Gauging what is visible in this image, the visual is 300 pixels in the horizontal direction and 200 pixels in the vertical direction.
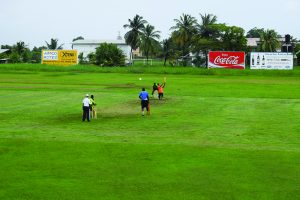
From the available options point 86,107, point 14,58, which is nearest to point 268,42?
point 14,58

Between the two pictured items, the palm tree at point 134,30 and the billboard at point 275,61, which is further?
the palm tree at point 134,30

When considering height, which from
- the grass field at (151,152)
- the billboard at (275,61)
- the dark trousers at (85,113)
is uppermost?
A: the billboard at (275,61)

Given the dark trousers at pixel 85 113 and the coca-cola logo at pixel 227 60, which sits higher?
the coca-cola logo at pixel 227 60

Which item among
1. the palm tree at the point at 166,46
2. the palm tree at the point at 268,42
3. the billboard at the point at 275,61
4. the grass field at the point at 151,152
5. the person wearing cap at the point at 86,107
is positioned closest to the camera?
the grass field at the point at 151,152

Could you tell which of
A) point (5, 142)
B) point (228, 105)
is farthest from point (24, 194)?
point (228, 105)

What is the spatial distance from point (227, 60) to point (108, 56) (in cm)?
2656

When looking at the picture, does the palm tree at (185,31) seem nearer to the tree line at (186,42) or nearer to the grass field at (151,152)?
the tree line at (186,42)

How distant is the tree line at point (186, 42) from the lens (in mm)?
102750

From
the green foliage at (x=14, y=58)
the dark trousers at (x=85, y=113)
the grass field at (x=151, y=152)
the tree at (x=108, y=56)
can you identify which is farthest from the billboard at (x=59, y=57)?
the dark trousers at (x=85, y=113)

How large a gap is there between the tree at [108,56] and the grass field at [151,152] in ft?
210

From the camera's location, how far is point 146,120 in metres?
29.1

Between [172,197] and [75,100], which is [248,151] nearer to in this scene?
[172,197]

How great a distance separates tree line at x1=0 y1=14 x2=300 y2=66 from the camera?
103 m

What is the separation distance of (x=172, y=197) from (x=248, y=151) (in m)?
7.06
